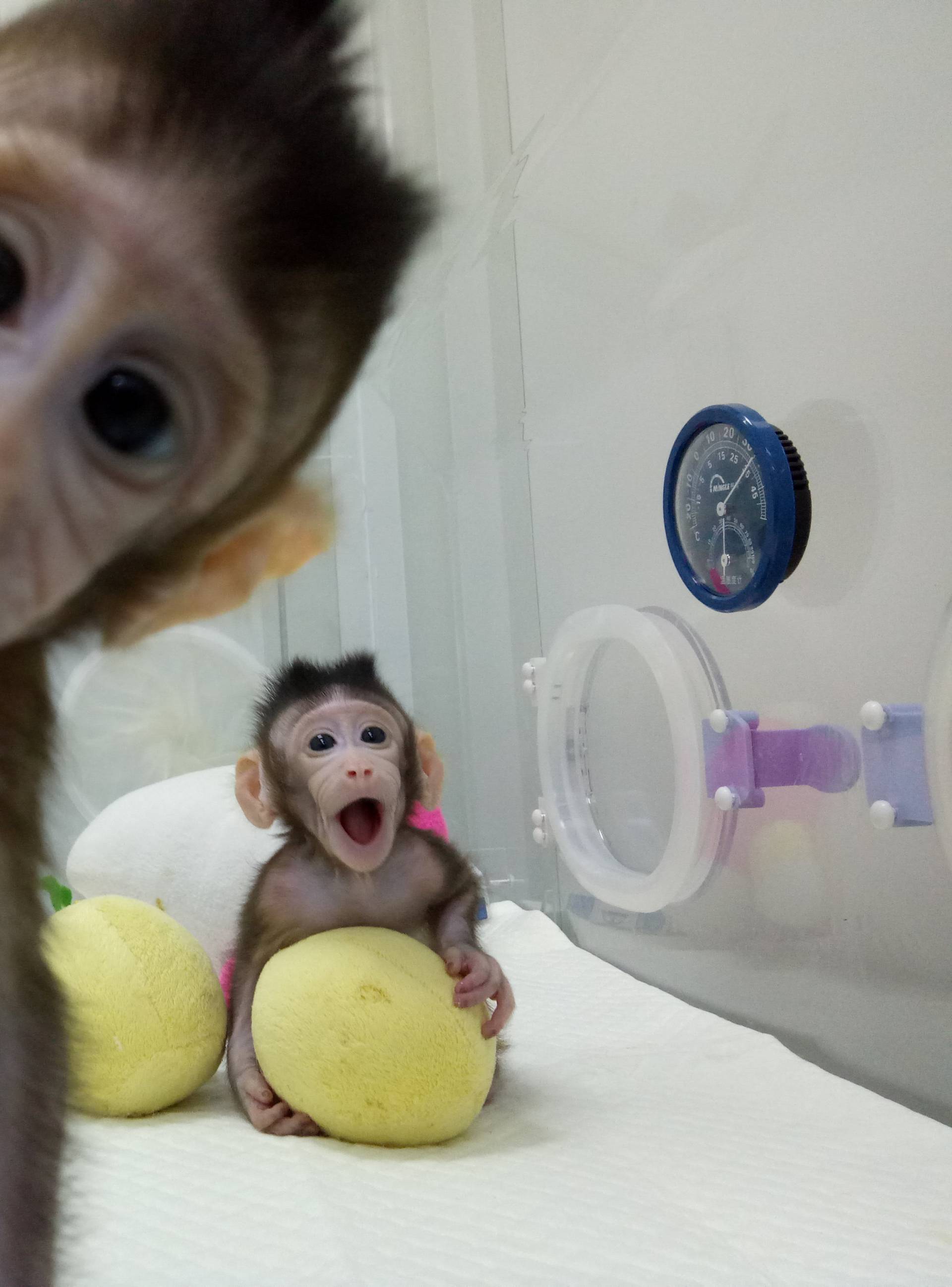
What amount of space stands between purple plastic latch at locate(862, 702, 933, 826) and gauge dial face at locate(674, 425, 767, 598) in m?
0.26

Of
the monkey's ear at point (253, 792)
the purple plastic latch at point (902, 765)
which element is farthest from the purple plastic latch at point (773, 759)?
the monkey's ear at point (253, 792)

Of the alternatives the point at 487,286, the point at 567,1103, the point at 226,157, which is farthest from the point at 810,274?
the point at 226,157

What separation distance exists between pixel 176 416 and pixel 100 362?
0.10 feet

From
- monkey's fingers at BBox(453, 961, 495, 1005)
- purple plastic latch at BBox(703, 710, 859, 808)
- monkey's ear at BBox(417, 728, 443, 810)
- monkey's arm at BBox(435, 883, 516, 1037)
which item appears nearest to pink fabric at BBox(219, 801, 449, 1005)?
monkey's ear at BBox(417, 728, 443, 810)

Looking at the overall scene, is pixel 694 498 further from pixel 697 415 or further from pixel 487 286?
pixel 487 286

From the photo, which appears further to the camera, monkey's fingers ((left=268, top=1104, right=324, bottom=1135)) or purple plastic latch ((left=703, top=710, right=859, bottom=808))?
purple plastic latch ((left=703, top=710, right=859, bottom=808))

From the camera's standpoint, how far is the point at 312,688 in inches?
52.9

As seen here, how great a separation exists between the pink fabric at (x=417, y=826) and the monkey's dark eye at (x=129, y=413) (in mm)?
1039

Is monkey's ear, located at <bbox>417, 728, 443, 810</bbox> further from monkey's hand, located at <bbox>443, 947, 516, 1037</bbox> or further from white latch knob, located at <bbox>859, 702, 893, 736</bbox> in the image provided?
white latch knob, located at <bbox>859, 702, 893, 736</bbox>

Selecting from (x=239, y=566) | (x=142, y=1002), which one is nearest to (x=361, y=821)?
(x=142, y=1002)

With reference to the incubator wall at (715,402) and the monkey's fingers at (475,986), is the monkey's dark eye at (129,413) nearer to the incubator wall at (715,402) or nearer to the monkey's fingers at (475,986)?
the incubator wall at (715,402)

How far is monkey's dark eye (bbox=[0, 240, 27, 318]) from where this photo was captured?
11.6 inches

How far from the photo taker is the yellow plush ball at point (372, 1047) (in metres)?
1.03

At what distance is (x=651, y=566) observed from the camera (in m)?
1.71
